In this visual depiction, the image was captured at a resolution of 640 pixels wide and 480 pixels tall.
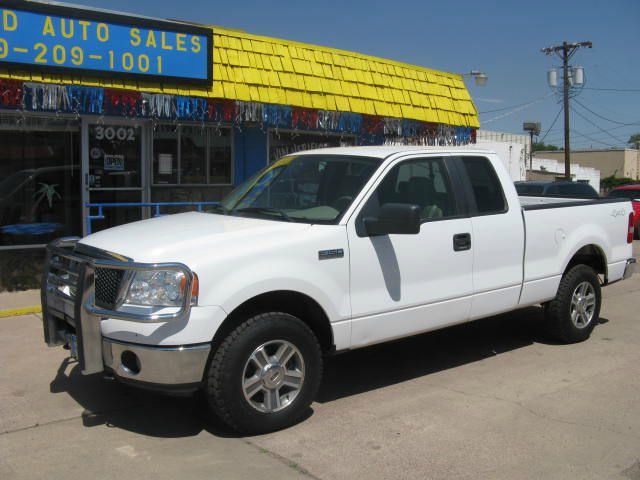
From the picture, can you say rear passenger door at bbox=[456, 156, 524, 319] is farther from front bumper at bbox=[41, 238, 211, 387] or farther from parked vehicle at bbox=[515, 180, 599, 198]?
parked vehicle at bbox=[515, 180, 599, 198]

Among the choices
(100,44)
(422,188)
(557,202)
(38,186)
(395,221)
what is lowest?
(395,221)

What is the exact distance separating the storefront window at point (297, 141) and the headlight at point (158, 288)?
764 cm

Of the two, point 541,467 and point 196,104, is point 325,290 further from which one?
point 196,104

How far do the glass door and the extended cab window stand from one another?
5.20m

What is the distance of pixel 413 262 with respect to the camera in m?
5.21

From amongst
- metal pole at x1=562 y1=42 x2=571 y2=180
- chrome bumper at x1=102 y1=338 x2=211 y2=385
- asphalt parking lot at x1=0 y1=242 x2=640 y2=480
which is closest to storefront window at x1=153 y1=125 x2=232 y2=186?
asphalt parking lot at x1=0 y1=242 x2=640 y2=480

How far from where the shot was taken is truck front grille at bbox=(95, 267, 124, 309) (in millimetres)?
4246

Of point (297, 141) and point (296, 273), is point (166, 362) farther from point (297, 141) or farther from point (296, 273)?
point (297, 141)

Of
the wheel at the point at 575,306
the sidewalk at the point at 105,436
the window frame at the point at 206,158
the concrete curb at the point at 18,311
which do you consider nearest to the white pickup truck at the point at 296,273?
the wheel at the point at 575,306

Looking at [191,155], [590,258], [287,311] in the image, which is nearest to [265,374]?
[287,311]

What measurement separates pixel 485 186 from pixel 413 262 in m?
1.26

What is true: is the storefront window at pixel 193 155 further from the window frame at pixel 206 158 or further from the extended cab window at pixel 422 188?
the extended cab window at pixel 422 188

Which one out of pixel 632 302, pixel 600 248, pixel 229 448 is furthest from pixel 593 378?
pixel 632 302

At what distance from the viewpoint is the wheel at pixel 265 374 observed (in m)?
4.26
